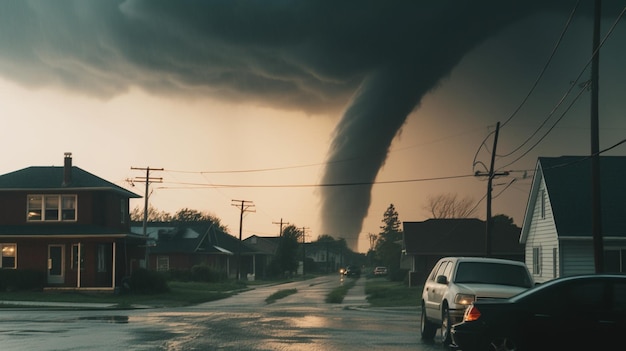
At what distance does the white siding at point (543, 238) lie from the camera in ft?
133

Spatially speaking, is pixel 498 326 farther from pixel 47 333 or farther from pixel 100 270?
pixel 100 270

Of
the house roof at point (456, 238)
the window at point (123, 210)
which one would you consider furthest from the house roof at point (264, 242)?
the window at point (123, 210)

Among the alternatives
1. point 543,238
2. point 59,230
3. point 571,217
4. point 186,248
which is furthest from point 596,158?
point 186,248

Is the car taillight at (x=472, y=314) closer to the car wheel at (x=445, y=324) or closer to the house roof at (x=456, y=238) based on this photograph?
the car wheel at (x=445, y=324)

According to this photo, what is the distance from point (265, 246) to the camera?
6201 inches

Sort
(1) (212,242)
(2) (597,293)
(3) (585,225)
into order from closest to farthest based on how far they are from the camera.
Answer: (2) (597,293)
(3) (585,225)
(1) (212,242)

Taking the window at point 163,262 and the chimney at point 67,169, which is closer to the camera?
the chimney at point 67,169

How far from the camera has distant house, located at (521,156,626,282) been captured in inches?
1515

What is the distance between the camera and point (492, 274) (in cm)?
1731

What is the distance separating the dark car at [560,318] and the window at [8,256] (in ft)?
132

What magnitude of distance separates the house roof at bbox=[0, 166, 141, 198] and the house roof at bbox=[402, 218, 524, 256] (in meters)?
28.6

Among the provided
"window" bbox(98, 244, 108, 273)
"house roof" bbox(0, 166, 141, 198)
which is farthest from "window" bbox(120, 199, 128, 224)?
"window" bbox(98, 244, 108, 273)

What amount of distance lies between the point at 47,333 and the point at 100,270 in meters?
28.8

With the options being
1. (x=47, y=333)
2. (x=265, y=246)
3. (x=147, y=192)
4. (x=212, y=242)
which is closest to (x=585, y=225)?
(x=47, y=333)
